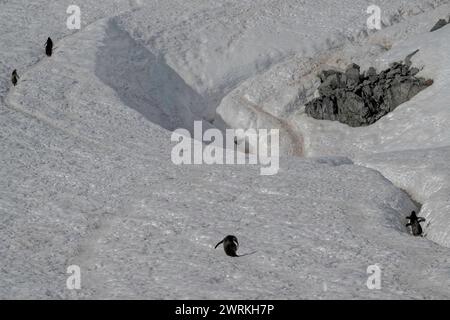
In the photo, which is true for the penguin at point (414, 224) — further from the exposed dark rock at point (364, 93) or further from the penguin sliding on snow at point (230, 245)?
the exposed dark rock at point (364, 93)

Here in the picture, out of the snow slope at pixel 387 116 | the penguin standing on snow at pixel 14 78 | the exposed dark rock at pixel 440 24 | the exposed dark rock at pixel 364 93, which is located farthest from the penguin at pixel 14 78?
the exposed dark rock at pixel 440 24

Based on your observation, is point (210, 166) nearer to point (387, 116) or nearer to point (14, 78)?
point (387, 116)

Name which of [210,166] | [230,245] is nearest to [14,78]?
[210,166]

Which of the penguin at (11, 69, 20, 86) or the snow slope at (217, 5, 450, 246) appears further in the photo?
the penguin at (11, 69, 20, 86)

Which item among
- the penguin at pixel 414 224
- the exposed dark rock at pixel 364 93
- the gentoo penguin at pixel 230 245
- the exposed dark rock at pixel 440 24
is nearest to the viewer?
the gentoo penguin at pixel 230 245

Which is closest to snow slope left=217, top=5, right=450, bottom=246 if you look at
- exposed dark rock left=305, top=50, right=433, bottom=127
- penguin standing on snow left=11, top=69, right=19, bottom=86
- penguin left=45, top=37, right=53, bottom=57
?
exposed dark rock left=305, top=50, right=433, bottom=127

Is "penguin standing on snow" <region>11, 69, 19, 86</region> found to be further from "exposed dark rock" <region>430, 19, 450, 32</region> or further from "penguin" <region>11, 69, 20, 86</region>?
"exposed dark rock" <region>430, 19, 450, 32</region>

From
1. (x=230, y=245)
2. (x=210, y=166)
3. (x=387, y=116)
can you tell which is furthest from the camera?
(x=387, y=116)
